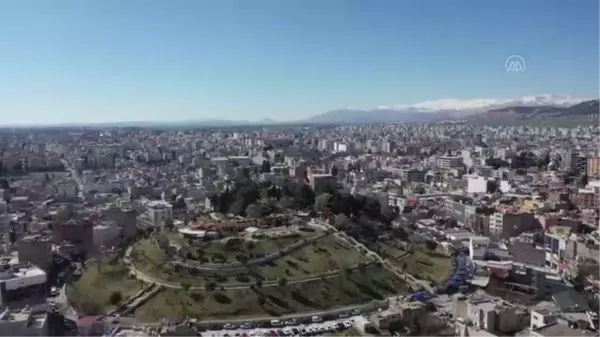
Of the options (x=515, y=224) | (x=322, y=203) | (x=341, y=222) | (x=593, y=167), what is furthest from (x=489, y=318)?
(x=593, y=167)

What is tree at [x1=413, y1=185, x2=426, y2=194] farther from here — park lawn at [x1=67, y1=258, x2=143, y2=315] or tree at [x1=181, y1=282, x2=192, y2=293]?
tree at [x1=181, y1=282, x2=192, y2=293]

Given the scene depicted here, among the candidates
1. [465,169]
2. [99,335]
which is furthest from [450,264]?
[465,169]

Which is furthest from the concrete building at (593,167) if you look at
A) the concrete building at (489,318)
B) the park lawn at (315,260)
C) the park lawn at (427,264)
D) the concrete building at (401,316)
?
the concrete building at (401,316)

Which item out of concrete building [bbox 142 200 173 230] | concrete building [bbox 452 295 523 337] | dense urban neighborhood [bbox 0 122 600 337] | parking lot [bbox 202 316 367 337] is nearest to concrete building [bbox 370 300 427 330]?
dense urban neighborhood [bbox 0 122 600 337]

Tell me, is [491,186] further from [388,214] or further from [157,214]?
[157,214]

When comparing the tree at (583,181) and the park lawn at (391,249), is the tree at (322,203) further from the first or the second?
the tree at (583,181)
